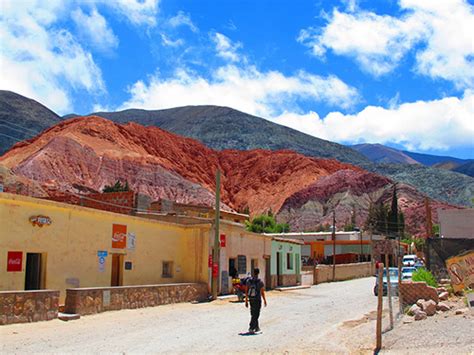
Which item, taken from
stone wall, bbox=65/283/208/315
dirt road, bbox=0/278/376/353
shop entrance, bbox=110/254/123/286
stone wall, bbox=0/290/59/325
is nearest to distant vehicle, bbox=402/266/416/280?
dirt road, bbox=0/278/376/353

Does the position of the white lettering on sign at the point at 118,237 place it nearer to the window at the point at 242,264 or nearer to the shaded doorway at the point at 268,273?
the window at the point at 242,264

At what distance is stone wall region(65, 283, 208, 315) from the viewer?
16812 mm

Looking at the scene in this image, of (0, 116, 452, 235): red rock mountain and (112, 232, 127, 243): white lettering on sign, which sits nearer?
(112, 232, 127, 243): white lettering on sign

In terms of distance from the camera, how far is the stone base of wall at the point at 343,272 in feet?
145

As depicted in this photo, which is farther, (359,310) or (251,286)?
(359,310)

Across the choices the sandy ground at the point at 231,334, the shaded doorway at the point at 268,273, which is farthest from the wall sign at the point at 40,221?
the shaded doorway at the point at 268,273

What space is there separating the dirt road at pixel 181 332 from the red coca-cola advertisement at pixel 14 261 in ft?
9.27

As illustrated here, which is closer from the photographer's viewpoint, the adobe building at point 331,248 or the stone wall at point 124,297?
the stone wall at point 124,297

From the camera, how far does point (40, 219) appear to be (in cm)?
1811

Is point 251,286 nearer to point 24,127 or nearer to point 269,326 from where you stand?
point 269,326

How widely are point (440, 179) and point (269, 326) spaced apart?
5062 inches

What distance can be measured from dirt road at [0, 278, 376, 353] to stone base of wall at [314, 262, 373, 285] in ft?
80.4

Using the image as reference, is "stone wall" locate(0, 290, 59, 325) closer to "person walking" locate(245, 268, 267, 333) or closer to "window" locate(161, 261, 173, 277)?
"person walking" locate(245, 268, 267, 333)

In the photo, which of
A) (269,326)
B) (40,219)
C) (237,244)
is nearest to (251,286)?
(269,326)
